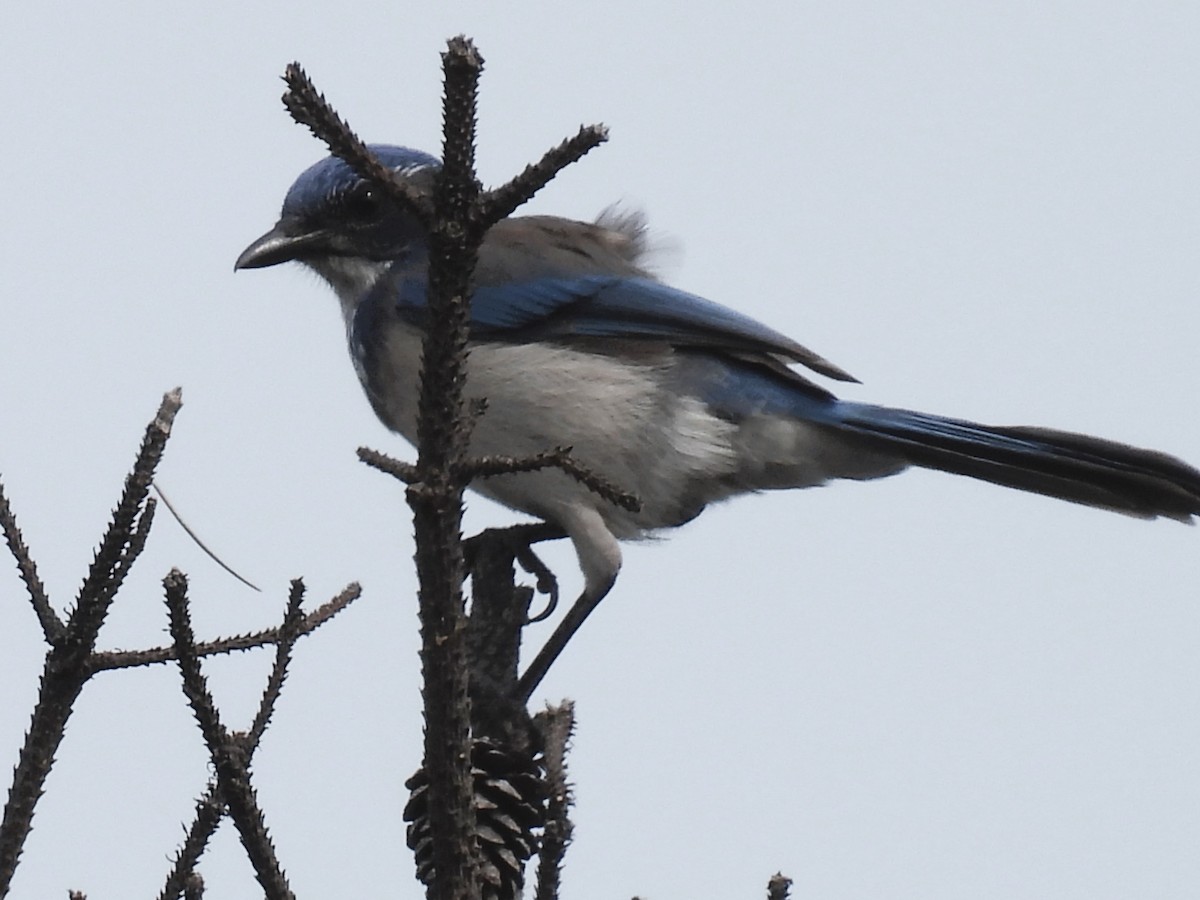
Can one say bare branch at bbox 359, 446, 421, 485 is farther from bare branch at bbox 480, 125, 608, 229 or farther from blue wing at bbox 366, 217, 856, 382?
blue wing at bbox 366, 217, 856, 382

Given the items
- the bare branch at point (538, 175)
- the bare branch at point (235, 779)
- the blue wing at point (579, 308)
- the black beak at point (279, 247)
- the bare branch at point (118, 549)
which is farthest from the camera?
the black beak at point (279, 247)

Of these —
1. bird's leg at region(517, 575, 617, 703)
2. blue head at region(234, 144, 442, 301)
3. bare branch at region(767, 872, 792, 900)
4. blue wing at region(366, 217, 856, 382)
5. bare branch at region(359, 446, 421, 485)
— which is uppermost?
blue head at region(234, 144, 442, 301)

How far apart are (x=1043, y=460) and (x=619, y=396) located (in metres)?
1.52

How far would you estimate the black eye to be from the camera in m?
6.29

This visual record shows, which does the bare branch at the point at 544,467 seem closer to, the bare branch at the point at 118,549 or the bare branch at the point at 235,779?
the bare branch at the point at 235,779

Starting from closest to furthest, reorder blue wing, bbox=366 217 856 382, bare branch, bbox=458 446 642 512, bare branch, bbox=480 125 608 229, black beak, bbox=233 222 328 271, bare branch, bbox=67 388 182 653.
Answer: bare branch, bbox=480 125 608 229 → bare branch, bbox=458 446 642 512 → bare branch, bbox=67 388 182 653 → blue wing, bbox=366 217 856 382 → black beak, bbox=233 222 328 271

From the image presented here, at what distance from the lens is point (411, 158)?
21.6 feet

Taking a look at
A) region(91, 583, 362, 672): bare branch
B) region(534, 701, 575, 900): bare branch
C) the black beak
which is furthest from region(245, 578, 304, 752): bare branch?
the black beak

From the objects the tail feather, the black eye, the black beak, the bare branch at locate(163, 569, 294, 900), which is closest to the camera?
the bare branch at locate(163, 569, 294, 900)

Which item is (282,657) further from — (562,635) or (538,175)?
(562,635)

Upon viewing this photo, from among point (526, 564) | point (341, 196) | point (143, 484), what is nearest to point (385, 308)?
point (341, 196)

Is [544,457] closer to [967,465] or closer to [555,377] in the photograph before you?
[555,377]

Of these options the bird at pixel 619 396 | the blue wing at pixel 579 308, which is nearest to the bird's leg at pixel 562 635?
the bird at pixel 619 396

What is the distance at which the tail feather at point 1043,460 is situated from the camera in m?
5.53
